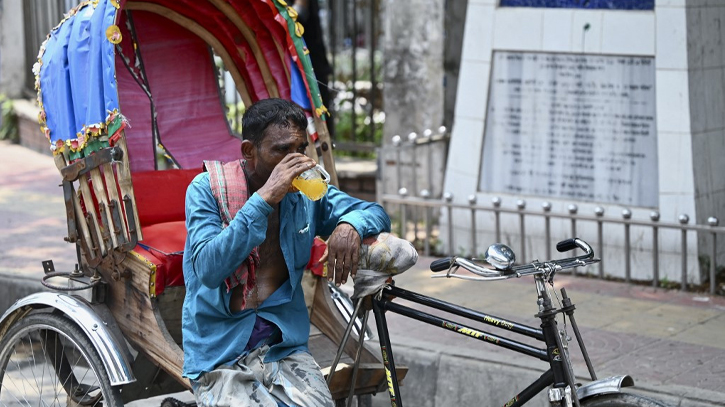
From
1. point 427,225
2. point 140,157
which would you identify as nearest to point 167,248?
point 140,157

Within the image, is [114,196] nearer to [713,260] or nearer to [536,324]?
[536,324]

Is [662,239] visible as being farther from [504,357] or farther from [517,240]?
[504,357]

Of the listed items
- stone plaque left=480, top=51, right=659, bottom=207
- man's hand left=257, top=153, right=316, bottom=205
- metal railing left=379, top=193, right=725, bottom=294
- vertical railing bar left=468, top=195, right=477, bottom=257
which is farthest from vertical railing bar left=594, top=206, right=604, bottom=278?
man's hand left=257, top=153, right=316, bottom=205

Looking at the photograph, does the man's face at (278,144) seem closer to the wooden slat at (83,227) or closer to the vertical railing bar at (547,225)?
the wooden slat at (83,227)

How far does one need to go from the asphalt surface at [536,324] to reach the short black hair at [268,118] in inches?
79.7

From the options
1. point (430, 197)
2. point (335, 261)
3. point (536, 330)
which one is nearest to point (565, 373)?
point (536, 330)

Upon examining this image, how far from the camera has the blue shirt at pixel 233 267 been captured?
2.94 m

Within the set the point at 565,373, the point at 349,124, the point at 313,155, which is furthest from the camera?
the point at 349,124

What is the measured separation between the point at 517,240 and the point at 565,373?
13.4 feet

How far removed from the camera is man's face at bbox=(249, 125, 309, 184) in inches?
122

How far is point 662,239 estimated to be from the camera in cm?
645

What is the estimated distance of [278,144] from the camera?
310 centimetres

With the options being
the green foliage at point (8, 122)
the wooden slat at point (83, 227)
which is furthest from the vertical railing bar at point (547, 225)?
→ the green foliage at point (8, 122)

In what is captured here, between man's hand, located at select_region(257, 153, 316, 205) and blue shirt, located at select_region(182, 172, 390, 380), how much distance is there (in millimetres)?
27
